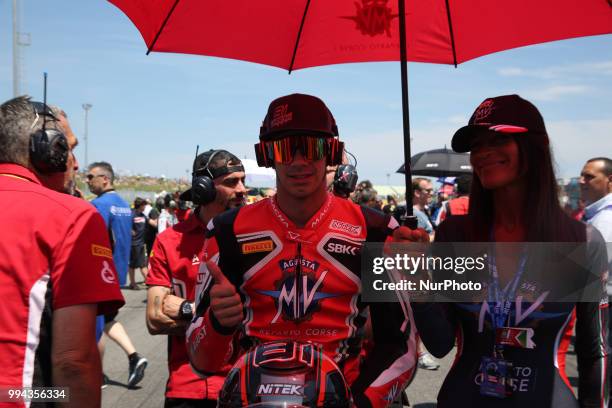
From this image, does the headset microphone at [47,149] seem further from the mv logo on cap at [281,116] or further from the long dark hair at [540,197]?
the long dark hair at [540,197]

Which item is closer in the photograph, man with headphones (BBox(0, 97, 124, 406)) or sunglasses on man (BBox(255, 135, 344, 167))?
man with headphones (BBox(0, 97, 124, 406))

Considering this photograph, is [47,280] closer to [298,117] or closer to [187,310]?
[298,117]

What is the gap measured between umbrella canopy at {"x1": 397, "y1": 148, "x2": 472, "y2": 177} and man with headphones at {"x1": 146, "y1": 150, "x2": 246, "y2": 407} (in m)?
9.93

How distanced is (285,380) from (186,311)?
166 cm

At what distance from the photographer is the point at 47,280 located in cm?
203

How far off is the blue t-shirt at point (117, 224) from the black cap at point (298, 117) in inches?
210

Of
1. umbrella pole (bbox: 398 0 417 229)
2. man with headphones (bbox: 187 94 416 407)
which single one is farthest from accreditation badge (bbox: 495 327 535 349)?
umbrella pole (bbox: 398 0 417 229)

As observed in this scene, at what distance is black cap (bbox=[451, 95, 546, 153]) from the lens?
2439mm

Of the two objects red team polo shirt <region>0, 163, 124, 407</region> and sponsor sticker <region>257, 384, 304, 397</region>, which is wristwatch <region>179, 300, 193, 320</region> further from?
sponsor sticker <region>257, 384, 304, 397</region>

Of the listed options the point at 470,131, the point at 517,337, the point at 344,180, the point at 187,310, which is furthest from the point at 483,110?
the point at 344,180

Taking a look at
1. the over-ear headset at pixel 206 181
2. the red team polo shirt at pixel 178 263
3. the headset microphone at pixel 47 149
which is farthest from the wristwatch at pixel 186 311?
the headset microphone at pixel 47 149

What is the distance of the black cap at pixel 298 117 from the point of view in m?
2.33

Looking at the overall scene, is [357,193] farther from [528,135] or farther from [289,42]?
[528,135]

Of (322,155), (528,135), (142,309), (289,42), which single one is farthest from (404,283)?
(142,309)
